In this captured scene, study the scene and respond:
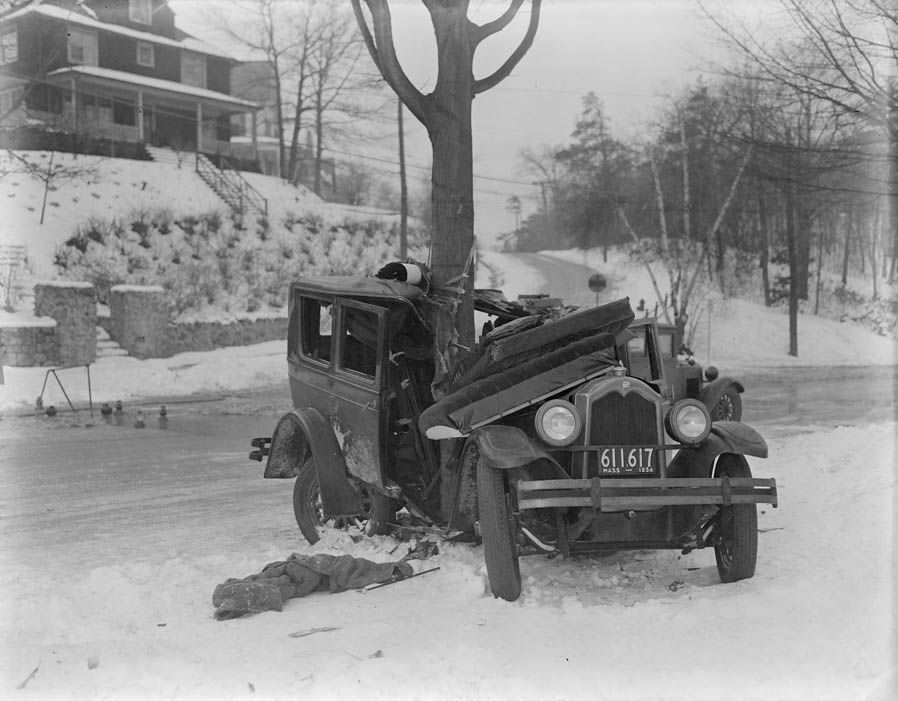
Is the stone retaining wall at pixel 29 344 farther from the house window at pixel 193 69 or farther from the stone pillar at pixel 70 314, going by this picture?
the house window at pixel 193 69

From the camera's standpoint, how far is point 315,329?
7.83m

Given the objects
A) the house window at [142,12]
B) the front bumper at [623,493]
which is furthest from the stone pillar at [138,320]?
the house window at [142,12]

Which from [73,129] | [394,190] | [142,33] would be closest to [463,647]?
[73,129]

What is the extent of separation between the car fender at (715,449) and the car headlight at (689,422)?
0.14 m

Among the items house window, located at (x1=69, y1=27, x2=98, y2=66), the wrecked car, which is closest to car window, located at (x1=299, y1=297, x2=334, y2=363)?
the wrecked car

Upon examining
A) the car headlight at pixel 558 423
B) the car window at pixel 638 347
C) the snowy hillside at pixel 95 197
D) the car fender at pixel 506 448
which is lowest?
the car fender at pixel 506 448

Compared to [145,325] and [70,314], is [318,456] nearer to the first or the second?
[70,314]

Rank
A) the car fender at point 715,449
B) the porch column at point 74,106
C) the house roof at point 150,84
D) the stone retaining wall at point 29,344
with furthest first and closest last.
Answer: the house roof at point 150,84, the porch column at point 74,106, the stone retaining wall at point 29,344, the car fender at point 715,449

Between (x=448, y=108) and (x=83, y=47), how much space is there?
125ft

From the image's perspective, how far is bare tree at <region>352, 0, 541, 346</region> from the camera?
287 inches

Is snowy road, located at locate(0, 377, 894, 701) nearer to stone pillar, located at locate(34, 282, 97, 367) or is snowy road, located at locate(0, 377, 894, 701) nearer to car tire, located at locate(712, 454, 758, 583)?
car tire, located at locate(712, 454, 758, 583)

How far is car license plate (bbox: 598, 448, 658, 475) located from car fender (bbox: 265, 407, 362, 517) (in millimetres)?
2164

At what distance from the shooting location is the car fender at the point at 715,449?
5.60m

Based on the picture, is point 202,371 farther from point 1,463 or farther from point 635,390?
point 635,390
